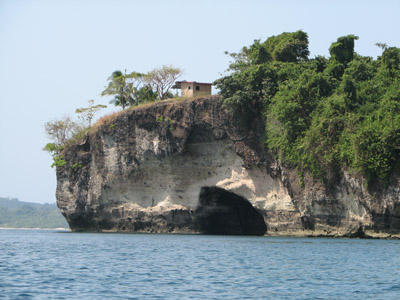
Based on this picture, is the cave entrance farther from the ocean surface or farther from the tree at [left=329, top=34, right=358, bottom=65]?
the ocean surface

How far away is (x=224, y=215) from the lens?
5641 cm

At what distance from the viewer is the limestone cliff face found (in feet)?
151

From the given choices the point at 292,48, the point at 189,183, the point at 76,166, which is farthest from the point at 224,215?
the point at 76,166

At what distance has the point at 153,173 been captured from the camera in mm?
57812

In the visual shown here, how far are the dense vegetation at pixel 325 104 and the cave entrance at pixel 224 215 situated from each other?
28.4 feet

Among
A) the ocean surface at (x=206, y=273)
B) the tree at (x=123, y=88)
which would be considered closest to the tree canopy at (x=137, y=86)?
the tree at (x=123, y=88)

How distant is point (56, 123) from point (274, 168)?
106 feet

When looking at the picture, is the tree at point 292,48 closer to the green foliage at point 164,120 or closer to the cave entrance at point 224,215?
the green foliage at point 164,120

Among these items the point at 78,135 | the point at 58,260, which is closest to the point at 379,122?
the point at 58,260

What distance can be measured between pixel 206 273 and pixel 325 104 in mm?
25104

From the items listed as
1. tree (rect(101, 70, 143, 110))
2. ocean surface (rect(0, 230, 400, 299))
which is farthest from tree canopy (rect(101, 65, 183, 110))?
ocean surface (rect(0, 230, 400, 299))

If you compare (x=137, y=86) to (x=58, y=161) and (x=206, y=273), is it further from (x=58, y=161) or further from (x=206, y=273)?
(x=206, y=273)

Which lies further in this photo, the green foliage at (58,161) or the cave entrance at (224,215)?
the green foliage at (58,161)

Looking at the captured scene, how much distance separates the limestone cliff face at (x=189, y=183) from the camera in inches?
1811
